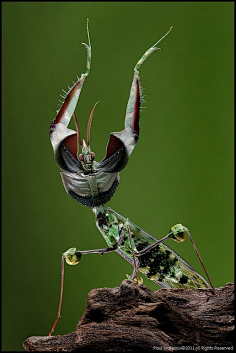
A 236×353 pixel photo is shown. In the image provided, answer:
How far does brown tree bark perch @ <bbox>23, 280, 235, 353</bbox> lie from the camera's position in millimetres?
1108

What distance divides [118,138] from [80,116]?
2.86ft

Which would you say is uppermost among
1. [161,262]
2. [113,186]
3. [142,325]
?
[113,186]

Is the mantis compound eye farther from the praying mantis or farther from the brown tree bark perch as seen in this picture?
the brown tree bark perch

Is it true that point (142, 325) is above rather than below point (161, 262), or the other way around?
below

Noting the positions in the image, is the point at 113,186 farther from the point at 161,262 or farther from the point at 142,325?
the point at 142,325

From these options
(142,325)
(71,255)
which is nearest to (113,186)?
(71,255)

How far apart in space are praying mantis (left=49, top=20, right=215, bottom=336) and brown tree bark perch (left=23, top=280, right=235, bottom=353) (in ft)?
0.33

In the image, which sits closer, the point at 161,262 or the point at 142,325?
the point at 142,325

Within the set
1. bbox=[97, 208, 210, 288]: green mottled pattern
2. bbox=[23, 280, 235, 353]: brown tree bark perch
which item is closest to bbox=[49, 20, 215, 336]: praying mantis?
bbox=[97, 208, 210, 288]: green mottled pattern

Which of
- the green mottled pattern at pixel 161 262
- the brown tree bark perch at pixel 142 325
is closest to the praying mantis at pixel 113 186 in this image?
the green mottled pattern at pixel 161 262

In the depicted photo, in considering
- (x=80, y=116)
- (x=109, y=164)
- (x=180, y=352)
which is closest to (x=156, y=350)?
(x=180, y=352)

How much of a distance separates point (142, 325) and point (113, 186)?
1.31 ft

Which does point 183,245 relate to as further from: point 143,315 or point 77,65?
point 77,65

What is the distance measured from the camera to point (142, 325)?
1.12 metres
